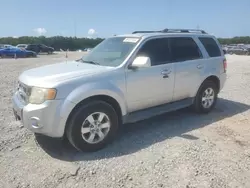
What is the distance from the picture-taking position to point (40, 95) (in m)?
3.75

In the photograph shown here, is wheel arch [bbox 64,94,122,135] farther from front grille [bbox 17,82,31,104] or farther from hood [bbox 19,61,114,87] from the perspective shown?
front grille [bbox 17,82,31,104]

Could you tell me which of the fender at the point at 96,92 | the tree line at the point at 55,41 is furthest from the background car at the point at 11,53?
the fender at the point at 96,92

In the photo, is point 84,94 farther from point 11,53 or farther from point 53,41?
point 53,41

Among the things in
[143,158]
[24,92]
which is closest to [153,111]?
[143,158]

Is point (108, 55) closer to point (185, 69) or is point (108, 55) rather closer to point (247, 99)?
point (185, 69)

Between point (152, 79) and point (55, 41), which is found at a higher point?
point (152, 79)

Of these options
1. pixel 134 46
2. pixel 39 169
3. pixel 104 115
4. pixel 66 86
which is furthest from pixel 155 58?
pixel 39 169

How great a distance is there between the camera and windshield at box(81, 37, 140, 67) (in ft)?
15.3

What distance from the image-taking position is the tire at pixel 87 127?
153 inches

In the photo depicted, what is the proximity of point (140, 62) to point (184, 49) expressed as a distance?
1551mm

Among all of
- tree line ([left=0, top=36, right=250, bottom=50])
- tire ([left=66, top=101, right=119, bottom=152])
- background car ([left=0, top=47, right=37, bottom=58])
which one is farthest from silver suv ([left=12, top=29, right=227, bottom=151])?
tree line ([left=0, top=36, right=250, bottom=50])

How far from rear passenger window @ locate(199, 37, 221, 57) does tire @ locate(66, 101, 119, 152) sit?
2.95 m

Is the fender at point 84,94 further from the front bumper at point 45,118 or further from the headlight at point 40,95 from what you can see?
the headlight at point 40,95

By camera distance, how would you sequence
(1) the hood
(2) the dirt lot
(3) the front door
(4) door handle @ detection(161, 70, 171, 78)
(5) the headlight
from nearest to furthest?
(2) the dirt lot < (5) the headlight < (1) the hood < (3) the front door < (4) door handle @ detection(161, 70, 171, 78)
